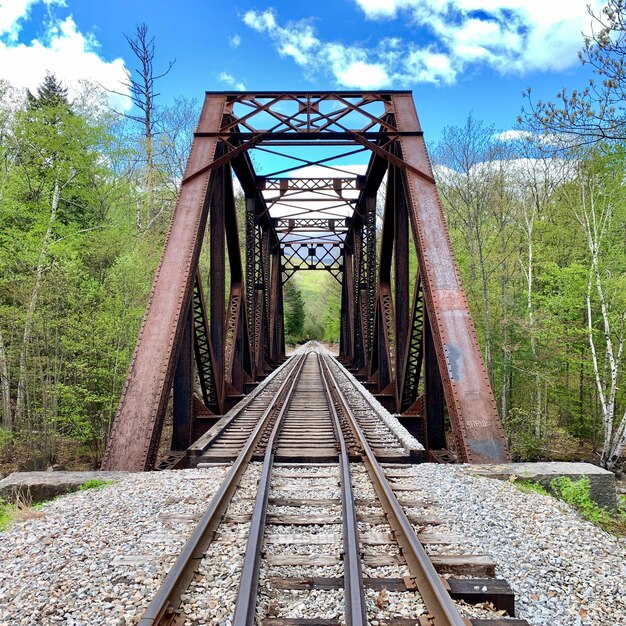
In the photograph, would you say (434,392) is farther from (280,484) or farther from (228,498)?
(228,498)

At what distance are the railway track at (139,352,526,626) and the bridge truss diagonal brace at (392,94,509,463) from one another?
0.91 metres

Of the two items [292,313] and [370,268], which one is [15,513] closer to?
[370,268]

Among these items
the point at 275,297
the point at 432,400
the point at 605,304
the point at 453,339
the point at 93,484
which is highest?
the point at 275,297

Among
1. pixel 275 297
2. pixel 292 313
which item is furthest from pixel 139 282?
pixel 292 313

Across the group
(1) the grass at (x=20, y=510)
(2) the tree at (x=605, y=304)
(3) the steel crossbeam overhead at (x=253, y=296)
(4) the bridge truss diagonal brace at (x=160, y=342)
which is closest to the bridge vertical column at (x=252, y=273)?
(3) the steel crossbeam overhead at (x=253, y=296)

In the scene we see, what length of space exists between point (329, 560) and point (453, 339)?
338 centimetres

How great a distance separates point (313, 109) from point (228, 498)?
722 centimetres

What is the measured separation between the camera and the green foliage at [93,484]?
173 inches

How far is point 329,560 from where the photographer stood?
9.36 feet

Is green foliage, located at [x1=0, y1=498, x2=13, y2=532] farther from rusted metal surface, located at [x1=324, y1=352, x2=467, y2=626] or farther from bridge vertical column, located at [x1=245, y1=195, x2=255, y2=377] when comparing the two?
bridge vertical column, located at [x1=245, y1=195, x2=255, y2=377]

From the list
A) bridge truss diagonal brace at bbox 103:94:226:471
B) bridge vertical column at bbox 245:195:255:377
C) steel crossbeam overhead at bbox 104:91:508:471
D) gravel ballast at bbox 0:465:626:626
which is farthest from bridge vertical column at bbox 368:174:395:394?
gravel ballast at bbox 0:465:626:626

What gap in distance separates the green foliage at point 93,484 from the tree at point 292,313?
4746 centimetres

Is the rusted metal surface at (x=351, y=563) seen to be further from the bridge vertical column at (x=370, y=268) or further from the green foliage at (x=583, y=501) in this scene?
the bridge vertical column at (x=370, y=268)

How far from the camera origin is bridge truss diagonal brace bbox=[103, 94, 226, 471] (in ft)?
16.4
